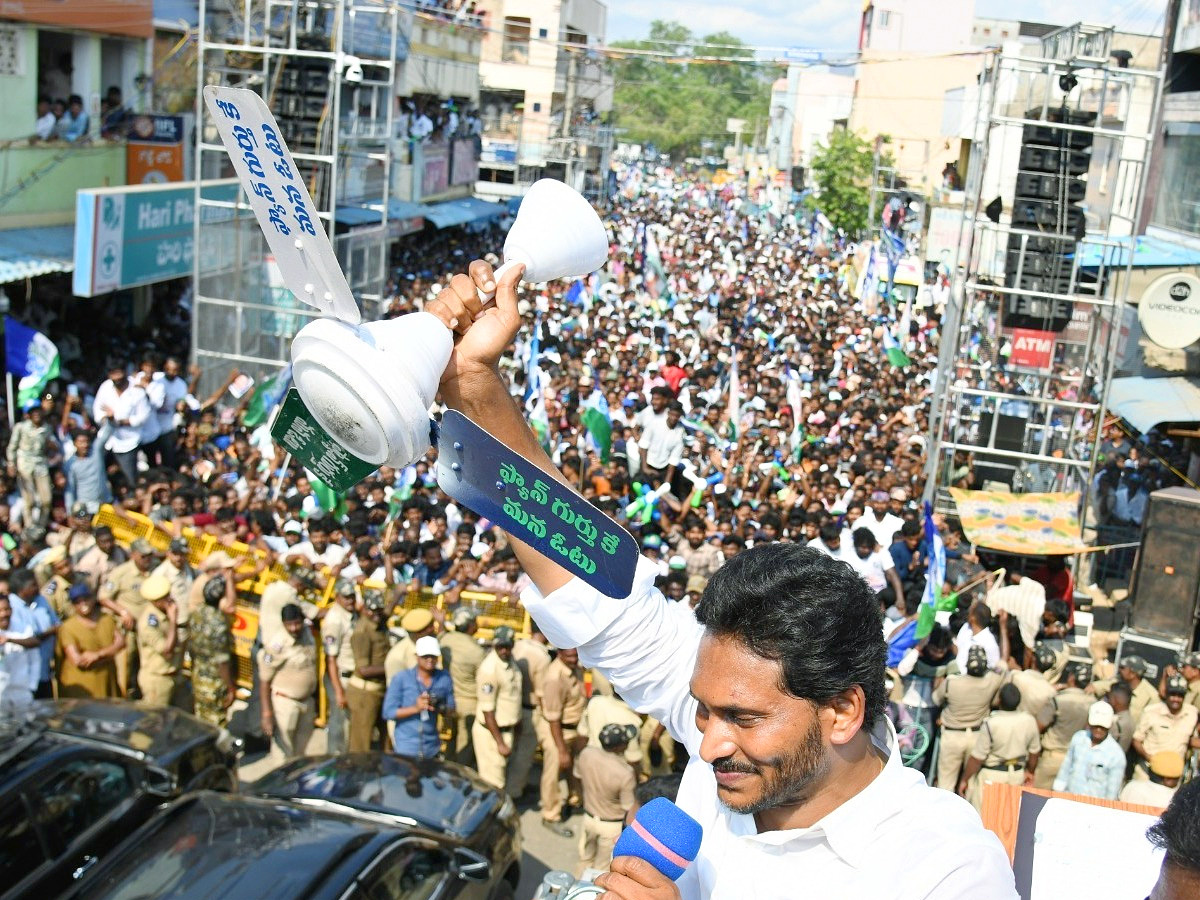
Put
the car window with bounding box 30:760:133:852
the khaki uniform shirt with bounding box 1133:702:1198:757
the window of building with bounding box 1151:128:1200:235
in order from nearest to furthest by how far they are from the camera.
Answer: the car window with bounding box 30:760:133:852 → the khaki uniform shirt with bounding box 1133:702:1198:757 → the window of building with bounding box 1151:128:1200:235

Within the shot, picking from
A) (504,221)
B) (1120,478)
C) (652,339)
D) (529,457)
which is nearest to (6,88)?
(652,339)

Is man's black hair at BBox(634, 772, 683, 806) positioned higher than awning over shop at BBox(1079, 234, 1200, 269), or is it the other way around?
awning over shop at BBox(1079, 234, 1200, 269)

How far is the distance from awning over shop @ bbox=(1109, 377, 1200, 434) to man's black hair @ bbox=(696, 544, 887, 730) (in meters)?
12.3

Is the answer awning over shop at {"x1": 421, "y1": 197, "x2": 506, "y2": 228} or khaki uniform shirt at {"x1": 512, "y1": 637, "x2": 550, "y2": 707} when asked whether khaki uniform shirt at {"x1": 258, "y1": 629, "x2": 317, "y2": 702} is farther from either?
awning over shop at {"x1": 421, "y1": 197, "x2": 506, "y2": 228}

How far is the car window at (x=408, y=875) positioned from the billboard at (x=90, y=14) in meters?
12.7

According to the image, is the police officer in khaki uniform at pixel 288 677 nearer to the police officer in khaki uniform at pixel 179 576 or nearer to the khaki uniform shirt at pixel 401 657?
the khaki uniform shirt at pixel 401 657

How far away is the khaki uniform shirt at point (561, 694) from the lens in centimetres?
722

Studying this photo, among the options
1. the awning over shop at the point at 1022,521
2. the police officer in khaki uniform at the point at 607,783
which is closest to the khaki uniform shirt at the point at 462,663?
the police officer in khaki uniform at the point at 607,783

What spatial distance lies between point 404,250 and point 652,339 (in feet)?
35.3

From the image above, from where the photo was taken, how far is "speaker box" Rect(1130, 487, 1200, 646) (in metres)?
8.95

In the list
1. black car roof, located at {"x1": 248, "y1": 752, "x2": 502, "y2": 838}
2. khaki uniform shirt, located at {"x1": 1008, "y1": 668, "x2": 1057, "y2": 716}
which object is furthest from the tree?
black car roof, located at {"x1": 248, "y1": 752, "x2": 502, "y2": 838}

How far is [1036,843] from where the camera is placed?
2.85 metres

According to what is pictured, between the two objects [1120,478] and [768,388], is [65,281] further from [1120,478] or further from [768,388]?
[1120,478]

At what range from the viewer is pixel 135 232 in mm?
14867
